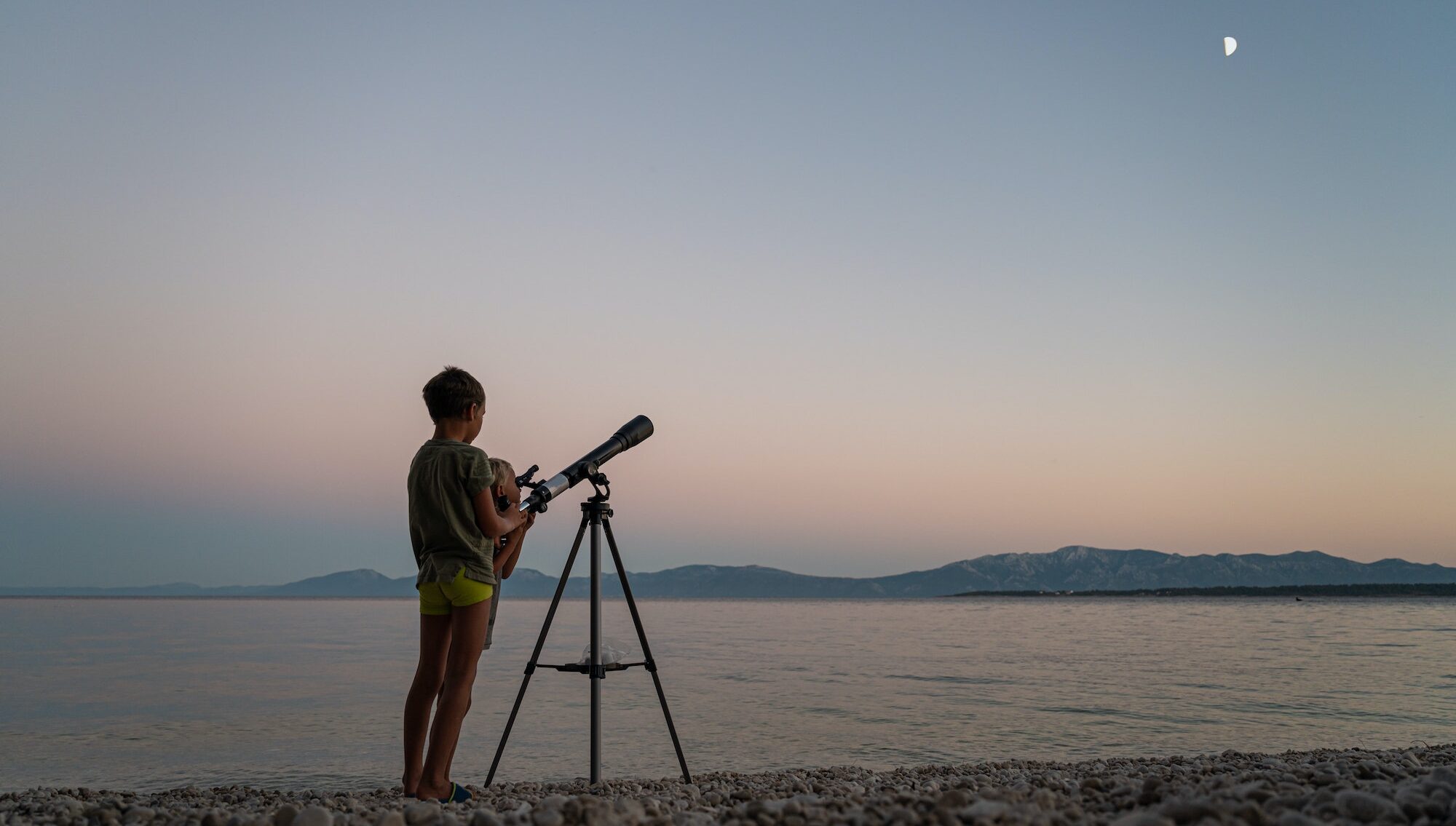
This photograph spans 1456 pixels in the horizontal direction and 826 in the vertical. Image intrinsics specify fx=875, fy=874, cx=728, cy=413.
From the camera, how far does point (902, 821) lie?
7.66 feet

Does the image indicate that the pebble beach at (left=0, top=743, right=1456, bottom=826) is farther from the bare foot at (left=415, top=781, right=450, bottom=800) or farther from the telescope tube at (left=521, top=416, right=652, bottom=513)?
the telescope tube at (left=521, top=416, right=652, bottom=513)

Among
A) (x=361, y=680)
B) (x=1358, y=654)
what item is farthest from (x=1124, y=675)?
(x=361, y=680)

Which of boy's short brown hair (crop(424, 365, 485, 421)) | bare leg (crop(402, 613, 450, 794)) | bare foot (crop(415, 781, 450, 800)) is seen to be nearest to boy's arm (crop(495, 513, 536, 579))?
bare leg (crop(402, 613, 450, 794))

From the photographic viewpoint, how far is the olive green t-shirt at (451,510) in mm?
3723

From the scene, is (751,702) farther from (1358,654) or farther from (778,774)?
(1358,654)

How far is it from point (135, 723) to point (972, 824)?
357 inches

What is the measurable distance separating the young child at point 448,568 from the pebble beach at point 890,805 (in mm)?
278

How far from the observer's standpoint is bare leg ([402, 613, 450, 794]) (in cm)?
385

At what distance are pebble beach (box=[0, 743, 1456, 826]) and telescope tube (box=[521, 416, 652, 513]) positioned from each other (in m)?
1.31

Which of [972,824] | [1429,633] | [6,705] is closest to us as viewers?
[972,824]

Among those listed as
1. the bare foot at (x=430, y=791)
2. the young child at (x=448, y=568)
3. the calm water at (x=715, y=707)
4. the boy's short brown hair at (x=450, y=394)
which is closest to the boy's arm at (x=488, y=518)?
the young child at (x=448, y=568)

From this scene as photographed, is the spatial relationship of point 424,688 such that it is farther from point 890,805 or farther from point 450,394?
point 890,805

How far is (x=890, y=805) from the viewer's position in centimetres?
260

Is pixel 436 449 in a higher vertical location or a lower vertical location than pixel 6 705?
higher
